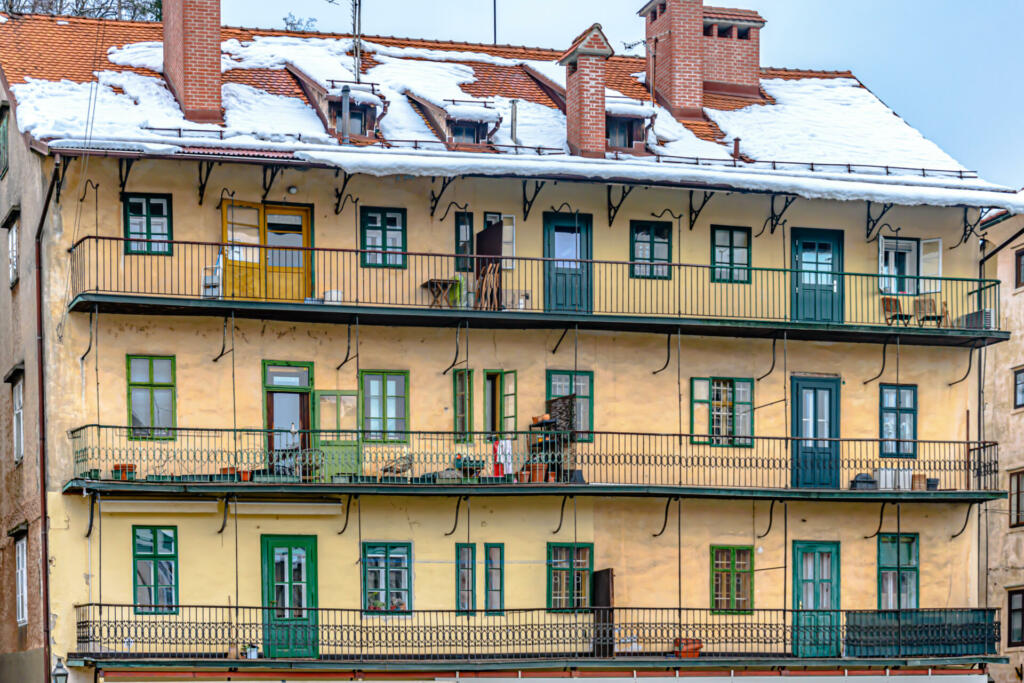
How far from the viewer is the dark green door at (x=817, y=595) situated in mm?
35375

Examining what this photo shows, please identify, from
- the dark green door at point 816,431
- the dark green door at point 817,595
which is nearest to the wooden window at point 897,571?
the dark green door at point 817,595

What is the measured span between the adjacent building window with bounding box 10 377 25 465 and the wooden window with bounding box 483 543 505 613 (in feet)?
29.8

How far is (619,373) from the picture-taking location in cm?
3594

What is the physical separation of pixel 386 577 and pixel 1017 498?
18.7 metres

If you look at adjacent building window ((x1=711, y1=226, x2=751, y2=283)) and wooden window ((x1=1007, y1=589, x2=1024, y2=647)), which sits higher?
adjacent building window ((x1=711, y1=226, x2=751, y2=283))

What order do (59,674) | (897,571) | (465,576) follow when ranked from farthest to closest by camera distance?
(897,571)
(465,576)
(59,674)

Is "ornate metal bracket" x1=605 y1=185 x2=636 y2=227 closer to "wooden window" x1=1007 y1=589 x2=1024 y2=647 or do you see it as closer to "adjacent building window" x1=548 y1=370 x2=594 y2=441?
"adjacent building window" x1=548 y1=370 x2=594 y2=441

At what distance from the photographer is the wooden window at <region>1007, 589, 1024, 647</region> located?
4432 cm

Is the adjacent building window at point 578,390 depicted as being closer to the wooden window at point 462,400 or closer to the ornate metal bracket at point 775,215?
the wooden window at point 462,400

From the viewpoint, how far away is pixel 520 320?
34594 mm

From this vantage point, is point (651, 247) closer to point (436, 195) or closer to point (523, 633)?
point (436, 195)

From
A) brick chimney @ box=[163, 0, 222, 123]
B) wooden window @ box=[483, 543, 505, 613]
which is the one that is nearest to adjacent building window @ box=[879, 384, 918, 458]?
wooden window @ box=[483, 543, 505, 613]

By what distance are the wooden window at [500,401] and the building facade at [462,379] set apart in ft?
0.29

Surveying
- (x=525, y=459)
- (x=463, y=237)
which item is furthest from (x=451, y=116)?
(x=525, y=459)
